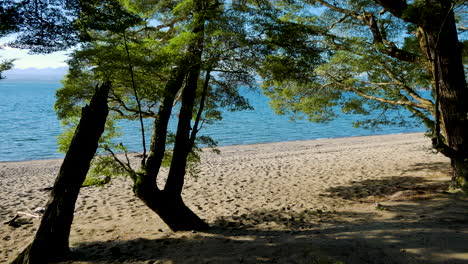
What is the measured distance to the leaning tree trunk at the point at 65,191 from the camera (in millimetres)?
5172

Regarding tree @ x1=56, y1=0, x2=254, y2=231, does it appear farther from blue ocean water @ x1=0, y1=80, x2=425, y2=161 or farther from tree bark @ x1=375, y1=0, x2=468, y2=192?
blue ocean water @ x1=0, y1=80, x2=425, y2=161

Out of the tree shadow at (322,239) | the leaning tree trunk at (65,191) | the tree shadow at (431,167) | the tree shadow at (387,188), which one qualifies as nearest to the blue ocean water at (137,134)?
the tree shadow at (431,167)

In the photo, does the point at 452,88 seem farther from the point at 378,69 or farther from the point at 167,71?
the point at 167,71

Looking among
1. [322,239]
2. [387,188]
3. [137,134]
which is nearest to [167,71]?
[322,239]

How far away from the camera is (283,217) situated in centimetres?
805

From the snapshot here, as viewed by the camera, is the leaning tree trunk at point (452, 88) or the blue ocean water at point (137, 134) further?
the blue ocean water at point (137, 134)

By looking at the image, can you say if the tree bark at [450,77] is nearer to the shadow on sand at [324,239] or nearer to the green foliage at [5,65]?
the shadow on sand at [324,239]

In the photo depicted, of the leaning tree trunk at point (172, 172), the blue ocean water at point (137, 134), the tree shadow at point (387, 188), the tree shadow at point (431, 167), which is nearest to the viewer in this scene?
the leaning tree trunk at point (172, 172)

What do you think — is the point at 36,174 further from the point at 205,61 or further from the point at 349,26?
the point at 349,26

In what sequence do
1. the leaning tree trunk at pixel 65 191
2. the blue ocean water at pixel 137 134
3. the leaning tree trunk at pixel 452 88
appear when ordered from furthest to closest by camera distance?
the blue ocean water at pixel 137 134, the leaning tree trunk at pixel 452 88, the leaning tree trunk at pixel 65 191

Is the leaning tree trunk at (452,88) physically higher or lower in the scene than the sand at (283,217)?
higher

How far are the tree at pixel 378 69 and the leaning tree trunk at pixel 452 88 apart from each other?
0.02 m

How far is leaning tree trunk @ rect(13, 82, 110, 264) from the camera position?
5.17 m

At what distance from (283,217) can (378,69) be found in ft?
15.0
